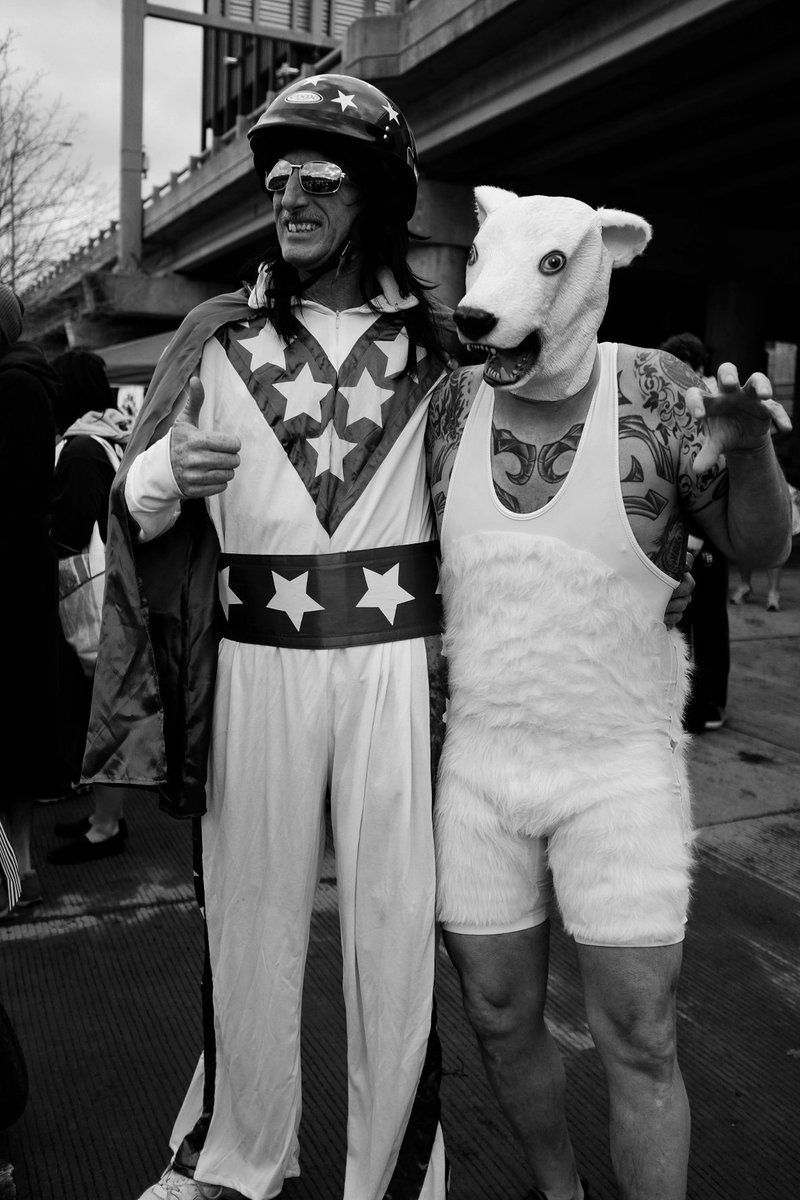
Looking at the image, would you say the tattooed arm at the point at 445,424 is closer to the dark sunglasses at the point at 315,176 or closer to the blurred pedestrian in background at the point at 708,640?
the dark sunglasses at the point at 315,176

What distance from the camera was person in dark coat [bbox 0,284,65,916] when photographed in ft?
11.4

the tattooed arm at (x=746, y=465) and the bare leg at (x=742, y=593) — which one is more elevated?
the tattooed arm at (x=746, y=465)

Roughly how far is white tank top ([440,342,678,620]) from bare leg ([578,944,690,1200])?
586 mm

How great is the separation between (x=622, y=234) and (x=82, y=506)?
110 inches

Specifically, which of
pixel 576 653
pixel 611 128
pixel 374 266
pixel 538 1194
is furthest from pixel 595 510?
pixel 611 128

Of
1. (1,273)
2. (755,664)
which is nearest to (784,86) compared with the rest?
(755,664)

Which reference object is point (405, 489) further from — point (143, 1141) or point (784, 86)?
point (784, 86)

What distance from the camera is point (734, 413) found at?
1.73 meters

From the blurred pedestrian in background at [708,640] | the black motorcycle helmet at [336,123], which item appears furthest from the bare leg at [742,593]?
the black motorcycle helmet at [336,123]

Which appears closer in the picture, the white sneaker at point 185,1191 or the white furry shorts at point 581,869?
the white furry shorts at point 581,869

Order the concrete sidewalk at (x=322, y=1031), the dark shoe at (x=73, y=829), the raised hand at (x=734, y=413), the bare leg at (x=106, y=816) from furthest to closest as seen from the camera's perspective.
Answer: the dark shoe at (x=73, y=829) → the bare leg at (x=106, y=816) → the concrete sidewalk at (x=322, y=1031) → the raised hand at (x=734, y=413)

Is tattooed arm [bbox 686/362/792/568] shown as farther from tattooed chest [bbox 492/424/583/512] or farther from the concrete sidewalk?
the concrete sidewalk

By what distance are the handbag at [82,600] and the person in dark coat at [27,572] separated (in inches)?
18.1

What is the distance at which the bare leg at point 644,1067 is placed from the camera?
1838 mm
